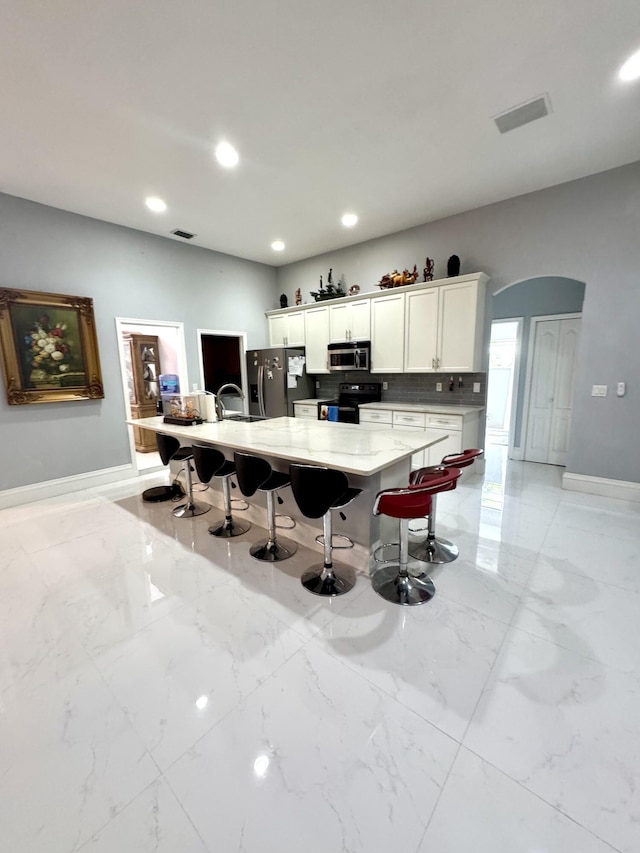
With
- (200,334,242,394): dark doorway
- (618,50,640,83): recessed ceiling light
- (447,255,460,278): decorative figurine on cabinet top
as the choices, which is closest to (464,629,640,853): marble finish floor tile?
(618,50,640,83): recessed ceiling light

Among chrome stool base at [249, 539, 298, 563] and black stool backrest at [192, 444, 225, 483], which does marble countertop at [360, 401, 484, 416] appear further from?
black stool backrest at [192, 444, 225, 483]

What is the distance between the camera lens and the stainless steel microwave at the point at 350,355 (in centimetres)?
513

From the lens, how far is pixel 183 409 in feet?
12.2

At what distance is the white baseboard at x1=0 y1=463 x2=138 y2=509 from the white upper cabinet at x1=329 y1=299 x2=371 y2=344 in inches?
140

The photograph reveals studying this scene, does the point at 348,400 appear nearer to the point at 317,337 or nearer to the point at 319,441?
the point at 317,337

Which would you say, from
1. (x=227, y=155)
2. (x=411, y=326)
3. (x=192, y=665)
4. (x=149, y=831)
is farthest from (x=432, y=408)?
(x=149, y=831)

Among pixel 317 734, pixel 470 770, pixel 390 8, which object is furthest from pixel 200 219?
pixel 470 770

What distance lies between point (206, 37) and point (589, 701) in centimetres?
387

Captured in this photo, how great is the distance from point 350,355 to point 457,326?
1589 millimetres

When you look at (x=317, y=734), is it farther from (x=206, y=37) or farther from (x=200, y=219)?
(x=200, y=219)

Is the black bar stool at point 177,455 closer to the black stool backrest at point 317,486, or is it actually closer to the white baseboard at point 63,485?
the white baseboard at point 63,485

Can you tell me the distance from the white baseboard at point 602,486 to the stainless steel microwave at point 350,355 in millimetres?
2852

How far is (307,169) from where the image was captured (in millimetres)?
3287

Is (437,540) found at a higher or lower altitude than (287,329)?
lower
